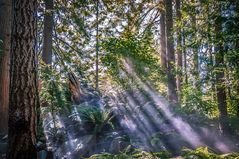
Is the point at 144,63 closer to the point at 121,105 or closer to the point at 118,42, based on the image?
the point at 118,42

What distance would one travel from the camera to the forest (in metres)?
4.85

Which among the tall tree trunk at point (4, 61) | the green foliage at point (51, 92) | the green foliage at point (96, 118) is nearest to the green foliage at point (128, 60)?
the green foliage at point (96, 118)

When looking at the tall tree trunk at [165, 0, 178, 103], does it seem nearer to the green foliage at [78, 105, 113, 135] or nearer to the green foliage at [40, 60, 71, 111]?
the green foliage at [78, 105, 113, 135]

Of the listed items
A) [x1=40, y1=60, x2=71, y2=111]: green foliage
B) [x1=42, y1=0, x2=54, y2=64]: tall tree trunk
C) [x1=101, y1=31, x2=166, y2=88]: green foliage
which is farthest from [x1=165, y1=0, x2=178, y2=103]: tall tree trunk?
[x1=42, y1=0, x2=54, y2=64]: tall tree trunk

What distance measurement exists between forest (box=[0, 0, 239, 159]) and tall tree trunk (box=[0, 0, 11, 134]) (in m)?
0.03

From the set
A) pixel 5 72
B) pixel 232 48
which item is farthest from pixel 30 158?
pixel 5 72

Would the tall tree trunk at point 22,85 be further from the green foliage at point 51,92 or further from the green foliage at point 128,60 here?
the green foliage at point 128,60

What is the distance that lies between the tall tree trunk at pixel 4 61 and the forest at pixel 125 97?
0.11ft

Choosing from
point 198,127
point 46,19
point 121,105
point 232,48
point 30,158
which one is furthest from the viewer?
point 46,19

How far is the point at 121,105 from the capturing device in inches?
314

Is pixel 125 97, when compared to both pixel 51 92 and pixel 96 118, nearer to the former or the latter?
pixel 96 118

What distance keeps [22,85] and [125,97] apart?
434cm

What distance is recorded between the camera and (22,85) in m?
4.82

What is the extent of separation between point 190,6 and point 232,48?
188 centimetres
